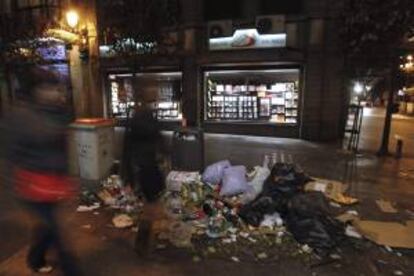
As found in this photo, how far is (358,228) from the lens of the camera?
538 centimetres

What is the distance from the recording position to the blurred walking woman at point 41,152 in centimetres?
332

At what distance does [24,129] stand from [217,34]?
456 inches

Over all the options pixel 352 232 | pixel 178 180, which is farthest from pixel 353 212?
pixel 178 180

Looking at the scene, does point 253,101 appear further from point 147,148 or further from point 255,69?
point 147,148

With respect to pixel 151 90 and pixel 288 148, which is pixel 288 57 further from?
pixel 151 90

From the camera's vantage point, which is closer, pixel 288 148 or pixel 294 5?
pixel 288 148

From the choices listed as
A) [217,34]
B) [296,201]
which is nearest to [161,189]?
[296,201]

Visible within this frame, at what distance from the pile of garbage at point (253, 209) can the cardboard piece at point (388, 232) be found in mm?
437

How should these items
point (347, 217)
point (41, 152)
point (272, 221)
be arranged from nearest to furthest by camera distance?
point (41, 152) < point (272, 221) < point (347, 217)

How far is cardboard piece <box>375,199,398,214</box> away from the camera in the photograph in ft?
20.4

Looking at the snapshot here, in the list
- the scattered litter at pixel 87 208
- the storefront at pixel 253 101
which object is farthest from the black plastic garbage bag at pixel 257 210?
the storefront at pixel 253 101

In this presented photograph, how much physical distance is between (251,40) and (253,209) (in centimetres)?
917

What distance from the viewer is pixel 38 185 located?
3.32m

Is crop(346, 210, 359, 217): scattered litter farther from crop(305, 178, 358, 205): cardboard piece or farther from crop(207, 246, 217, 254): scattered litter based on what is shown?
crop(207, 246, 217, 254): scattered litter
